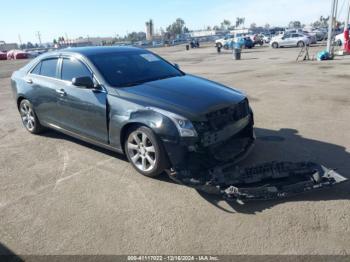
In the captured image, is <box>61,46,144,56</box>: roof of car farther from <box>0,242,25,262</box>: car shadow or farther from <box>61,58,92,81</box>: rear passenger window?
<box>0,242,25,262</box>: car shadow

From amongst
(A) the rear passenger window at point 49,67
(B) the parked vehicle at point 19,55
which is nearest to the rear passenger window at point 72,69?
(A) the rear passenger window at point 49,67

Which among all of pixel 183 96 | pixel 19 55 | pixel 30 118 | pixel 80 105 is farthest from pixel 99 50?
pixel 19 55

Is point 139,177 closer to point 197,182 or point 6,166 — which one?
point 197,182

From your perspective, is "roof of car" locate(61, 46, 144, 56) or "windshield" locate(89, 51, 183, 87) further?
"roof of car" locate(61, 46, 144, 56)

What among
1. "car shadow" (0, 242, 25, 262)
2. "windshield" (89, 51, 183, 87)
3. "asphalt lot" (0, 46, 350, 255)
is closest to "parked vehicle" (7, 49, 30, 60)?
"asphalt lot" (0, 46, 350, 255)

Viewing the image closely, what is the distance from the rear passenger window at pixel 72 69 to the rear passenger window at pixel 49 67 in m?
0.29

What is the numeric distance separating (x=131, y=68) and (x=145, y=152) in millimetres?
1575

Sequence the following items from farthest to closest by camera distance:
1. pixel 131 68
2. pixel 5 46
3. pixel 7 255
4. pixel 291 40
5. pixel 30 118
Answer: pixel 5 46 < pixel 291 40 < pixel 30 118 < pixel 131 68 < pixel 7 255

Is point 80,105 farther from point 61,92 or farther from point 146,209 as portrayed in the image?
point 146,209

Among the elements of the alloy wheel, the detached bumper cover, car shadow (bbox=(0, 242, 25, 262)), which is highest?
the alloy wheel

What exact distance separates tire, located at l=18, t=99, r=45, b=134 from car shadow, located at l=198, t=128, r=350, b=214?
12.9ft

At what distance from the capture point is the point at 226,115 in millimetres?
4207

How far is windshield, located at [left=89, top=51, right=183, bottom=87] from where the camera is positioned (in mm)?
4761

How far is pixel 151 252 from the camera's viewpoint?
2975mm
